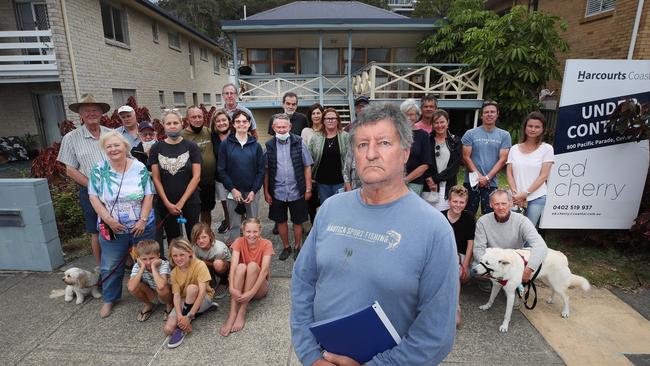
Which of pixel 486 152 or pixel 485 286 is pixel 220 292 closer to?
pixel 485 286

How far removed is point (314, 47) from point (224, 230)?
1020 cm

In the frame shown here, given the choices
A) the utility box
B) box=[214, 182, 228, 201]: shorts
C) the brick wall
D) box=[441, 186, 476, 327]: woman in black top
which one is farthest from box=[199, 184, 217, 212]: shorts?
the brick wall

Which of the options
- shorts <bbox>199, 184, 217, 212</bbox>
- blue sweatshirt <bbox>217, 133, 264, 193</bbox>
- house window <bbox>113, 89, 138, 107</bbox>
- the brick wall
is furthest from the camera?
house window <bbox>113, 89, 138, 107</bbox>

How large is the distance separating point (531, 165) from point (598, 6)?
8168mm

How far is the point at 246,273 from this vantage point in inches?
123

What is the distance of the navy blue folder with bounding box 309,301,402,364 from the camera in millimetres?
1229

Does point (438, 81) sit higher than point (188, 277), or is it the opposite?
point (438, 81)

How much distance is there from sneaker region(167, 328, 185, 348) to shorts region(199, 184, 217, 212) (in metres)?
1.92

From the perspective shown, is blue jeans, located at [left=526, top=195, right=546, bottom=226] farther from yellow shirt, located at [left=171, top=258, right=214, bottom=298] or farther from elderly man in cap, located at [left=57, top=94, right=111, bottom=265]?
elderly man in cap, located at [left=57, top=94, right=111, bottom=265]

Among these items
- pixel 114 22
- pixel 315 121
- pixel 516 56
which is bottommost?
pixel 315 121

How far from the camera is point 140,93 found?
41.3 ft

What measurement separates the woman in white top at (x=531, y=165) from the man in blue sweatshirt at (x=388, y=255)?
2.86 m

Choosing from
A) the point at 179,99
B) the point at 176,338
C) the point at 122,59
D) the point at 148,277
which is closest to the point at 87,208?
the point at 148,277

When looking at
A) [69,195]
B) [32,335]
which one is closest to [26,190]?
[69,195]
